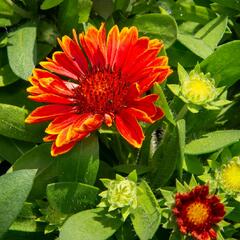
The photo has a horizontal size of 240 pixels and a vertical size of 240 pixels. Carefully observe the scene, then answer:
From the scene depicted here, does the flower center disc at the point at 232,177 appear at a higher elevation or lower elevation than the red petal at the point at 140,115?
lower

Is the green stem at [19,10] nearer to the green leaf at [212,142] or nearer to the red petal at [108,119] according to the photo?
the red petal at [108,119]

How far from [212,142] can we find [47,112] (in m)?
0.49

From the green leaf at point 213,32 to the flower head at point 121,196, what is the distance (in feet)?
2.15

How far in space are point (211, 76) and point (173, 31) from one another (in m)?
0.20

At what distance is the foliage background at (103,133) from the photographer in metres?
1.69

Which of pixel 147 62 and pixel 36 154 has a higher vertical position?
pixel 147 62

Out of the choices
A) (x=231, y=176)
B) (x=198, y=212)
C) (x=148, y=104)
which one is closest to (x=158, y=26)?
(x=148, y=104)

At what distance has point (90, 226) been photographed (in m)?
1.64

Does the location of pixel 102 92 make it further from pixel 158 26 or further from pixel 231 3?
pixel 231 3

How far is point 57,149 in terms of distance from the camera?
160cm

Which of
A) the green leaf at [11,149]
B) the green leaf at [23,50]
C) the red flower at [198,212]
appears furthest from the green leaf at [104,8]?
the red flower at [198,212]

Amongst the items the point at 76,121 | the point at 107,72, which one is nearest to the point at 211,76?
the point at 107,72

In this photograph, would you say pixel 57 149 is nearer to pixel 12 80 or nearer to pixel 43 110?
pixel 43 110

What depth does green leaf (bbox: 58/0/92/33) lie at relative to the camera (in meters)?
1.92
